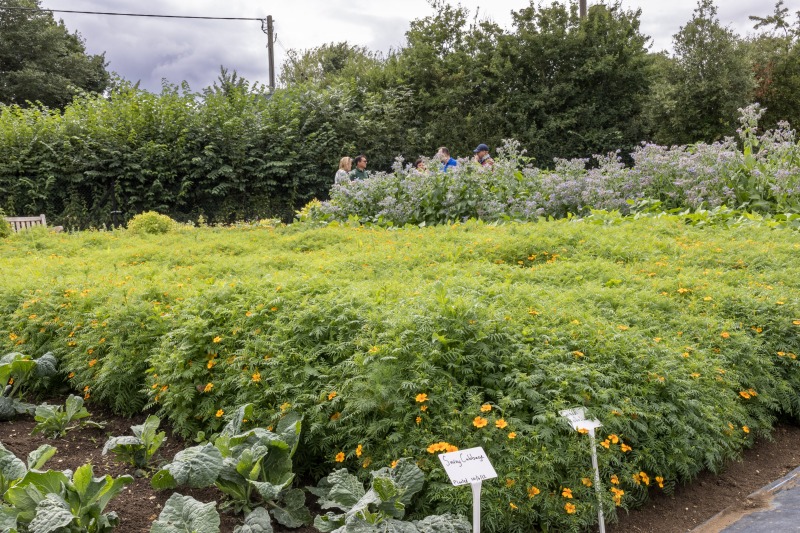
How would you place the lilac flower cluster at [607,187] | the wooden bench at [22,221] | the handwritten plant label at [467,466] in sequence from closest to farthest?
the handwritten plant label at [467,466], the lilac flower cluster at [607,187], the wooden bench at [22,221]

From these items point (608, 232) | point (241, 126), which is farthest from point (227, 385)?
point (241, 126)

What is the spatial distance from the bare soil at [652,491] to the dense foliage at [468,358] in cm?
10

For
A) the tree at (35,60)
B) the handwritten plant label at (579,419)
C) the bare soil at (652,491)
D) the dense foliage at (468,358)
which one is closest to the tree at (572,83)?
the dense foliage at (468,358)

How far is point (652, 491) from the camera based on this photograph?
→ 10.1ft

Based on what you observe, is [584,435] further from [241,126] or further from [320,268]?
[241,126]

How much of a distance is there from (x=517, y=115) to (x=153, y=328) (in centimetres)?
1519

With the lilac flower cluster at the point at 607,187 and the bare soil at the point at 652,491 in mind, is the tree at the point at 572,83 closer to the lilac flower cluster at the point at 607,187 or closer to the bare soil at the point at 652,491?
the lilac flower cluster at the point at 607,187

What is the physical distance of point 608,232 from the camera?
6.08 metres

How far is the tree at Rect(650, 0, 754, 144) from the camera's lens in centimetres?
1912

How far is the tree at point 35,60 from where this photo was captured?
88.1 ft

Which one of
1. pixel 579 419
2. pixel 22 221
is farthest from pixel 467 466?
pixel 22 221

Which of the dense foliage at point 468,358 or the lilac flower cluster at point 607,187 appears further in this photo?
the lilac flower cluster at point 607,187

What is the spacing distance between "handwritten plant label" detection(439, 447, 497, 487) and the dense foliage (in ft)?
0.63

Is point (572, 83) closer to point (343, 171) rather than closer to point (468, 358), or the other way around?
point (343, 171)
